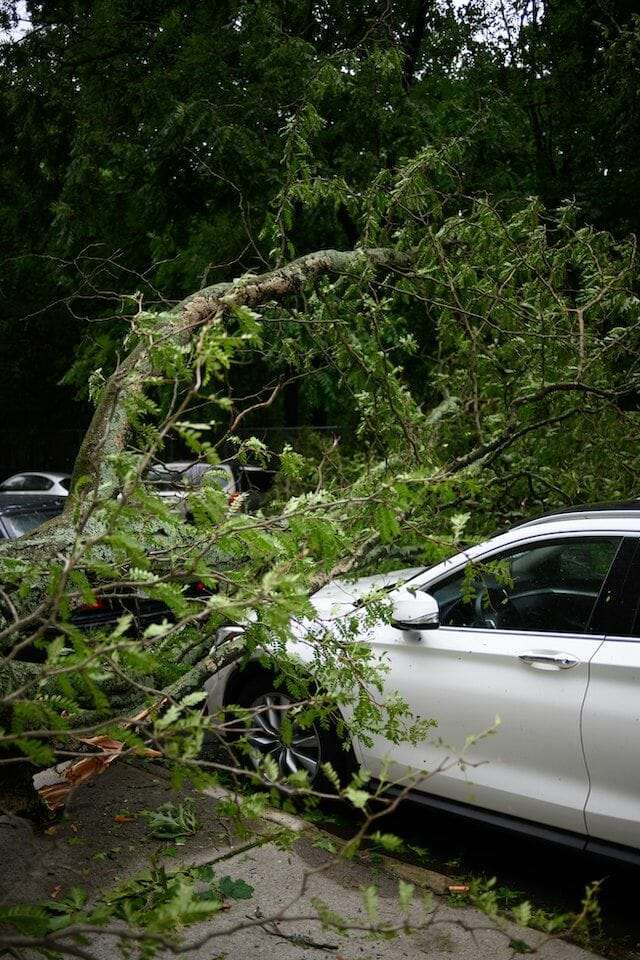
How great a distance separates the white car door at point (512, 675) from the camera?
3812 mm

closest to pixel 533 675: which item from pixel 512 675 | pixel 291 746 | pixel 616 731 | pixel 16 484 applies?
pixel 512 675

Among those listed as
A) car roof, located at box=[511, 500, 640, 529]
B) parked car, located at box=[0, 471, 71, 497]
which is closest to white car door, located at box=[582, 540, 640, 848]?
car roof, located at box=[511, 500, 640, 529]

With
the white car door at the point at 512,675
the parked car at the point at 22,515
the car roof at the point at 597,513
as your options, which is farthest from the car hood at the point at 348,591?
the parked car at the point at 22,515

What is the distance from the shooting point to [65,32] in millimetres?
13984

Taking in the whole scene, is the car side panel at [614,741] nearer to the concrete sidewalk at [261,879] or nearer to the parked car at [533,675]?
the parked car at [533,675]

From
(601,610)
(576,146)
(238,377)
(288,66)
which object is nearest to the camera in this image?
(601,610)

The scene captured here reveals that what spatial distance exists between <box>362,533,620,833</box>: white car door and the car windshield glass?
5697mm

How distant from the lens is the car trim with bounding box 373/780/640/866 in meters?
3.67

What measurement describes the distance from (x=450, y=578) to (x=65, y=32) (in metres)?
12.9

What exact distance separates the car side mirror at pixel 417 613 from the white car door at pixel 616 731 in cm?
79

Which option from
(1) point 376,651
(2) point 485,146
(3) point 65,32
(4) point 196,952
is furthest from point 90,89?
(4) point 196,952

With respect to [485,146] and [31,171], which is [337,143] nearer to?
[485,146]

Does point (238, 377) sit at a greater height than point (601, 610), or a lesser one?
greater

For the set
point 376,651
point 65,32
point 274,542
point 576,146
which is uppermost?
point 65,32
